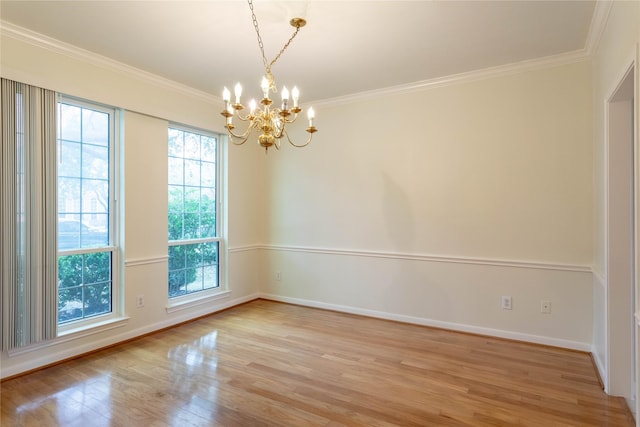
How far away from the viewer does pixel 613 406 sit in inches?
90.0

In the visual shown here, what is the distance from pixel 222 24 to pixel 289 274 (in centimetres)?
327

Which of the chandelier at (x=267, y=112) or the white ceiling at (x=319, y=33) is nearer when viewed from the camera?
the chandelier at (x=267, y=112)

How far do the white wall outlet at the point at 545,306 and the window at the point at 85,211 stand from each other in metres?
4.29

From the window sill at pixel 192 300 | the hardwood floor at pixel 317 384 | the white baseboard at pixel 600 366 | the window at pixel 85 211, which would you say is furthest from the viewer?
the window sill at pixel 192 300

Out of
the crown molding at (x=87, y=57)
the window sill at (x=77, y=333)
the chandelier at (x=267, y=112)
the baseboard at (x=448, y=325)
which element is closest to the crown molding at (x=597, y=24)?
the chandelier at (x=267, y=112)

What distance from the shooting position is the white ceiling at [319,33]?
2449 mm

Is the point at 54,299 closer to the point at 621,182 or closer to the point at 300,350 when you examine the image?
the point at 300,350

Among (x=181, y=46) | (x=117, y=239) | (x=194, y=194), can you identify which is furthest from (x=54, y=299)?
(x=181, y=46)

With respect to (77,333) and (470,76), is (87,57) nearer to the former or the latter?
(77,333)

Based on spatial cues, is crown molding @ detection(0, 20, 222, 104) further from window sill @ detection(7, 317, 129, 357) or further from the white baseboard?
the white baseboard

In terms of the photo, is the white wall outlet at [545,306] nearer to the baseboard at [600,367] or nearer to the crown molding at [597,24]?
the baseboard at [600,367]

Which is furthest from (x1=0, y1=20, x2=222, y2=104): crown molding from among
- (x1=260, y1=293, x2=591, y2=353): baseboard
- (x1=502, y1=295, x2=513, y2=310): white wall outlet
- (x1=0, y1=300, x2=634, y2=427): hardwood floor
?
(x1=502, y1=295, x2=513, y2=310): white wall outlet

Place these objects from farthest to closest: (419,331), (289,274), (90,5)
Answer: (289,274) < (419,331) < (90,5)

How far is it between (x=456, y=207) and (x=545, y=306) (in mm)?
1273
